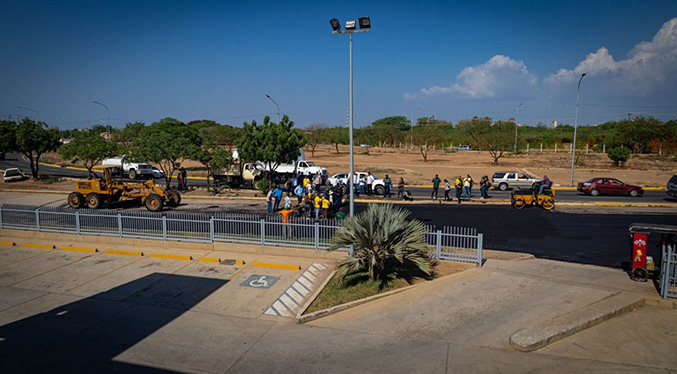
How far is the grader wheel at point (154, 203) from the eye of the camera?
22500 mm

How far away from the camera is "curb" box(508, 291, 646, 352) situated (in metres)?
8.33

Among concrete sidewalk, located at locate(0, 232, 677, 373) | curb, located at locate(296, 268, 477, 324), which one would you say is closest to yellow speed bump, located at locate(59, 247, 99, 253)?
concrete sidewalk, located at locate(0, 232, 677, 373)

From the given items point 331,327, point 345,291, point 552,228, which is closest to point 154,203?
point 345,291

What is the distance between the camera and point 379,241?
11172mm

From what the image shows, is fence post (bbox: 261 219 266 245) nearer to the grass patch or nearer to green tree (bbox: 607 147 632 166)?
the grass patch

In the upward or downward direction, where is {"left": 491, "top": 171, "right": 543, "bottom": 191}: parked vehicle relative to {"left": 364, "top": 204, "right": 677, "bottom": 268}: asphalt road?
upward

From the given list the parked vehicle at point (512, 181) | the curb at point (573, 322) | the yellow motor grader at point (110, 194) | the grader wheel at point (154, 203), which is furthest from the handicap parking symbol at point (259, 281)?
the parked vehicle at point (512, 181)

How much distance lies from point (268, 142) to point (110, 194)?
9.92 m

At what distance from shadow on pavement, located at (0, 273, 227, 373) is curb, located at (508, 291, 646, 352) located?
6.95 m

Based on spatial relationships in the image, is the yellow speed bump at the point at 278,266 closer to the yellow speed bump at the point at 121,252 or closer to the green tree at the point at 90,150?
the yellow speed bump at the point at 121,252

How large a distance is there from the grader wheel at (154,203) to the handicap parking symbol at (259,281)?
1222 cm

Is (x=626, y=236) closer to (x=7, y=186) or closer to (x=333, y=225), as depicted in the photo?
(x=333, y=225)

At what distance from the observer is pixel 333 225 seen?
14.2 meters

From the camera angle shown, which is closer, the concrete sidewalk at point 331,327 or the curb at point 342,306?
the concrete sidewalk at point 331,327
